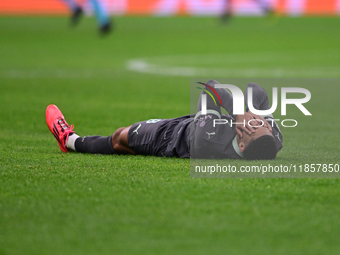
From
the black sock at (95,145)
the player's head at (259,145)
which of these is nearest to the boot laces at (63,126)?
the black sock at (95,145)

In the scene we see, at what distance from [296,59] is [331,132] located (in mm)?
8984

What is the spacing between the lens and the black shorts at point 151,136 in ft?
12.6

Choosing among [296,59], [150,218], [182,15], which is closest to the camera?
[150,218]

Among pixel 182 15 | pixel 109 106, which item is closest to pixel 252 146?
pixel 109 106

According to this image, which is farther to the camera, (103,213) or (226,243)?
(103,213)

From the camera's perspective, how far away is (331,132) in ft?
16.9

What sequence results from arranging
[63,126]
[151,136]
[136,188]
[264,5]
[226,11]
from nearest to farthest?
[136,188] → [151,136] → [63,126] → [264,5] → [226,11]

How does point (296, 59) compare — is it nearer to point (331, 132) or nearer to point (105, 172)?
point (331, 132)

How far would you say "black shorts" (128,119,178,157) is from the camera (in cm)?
384

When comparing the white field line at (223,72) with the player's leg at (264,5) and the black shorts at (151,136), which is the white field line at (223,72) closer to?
the black shorts at (151,136)

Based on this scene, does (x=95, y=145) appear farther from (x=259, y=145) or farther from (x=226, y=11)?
(x=226, y=11)

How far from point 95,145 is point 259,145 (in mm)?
1248

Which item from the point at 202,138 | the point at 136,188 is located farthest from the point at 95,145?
the point at 136,188

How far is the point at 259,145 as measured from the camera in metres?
3.50
